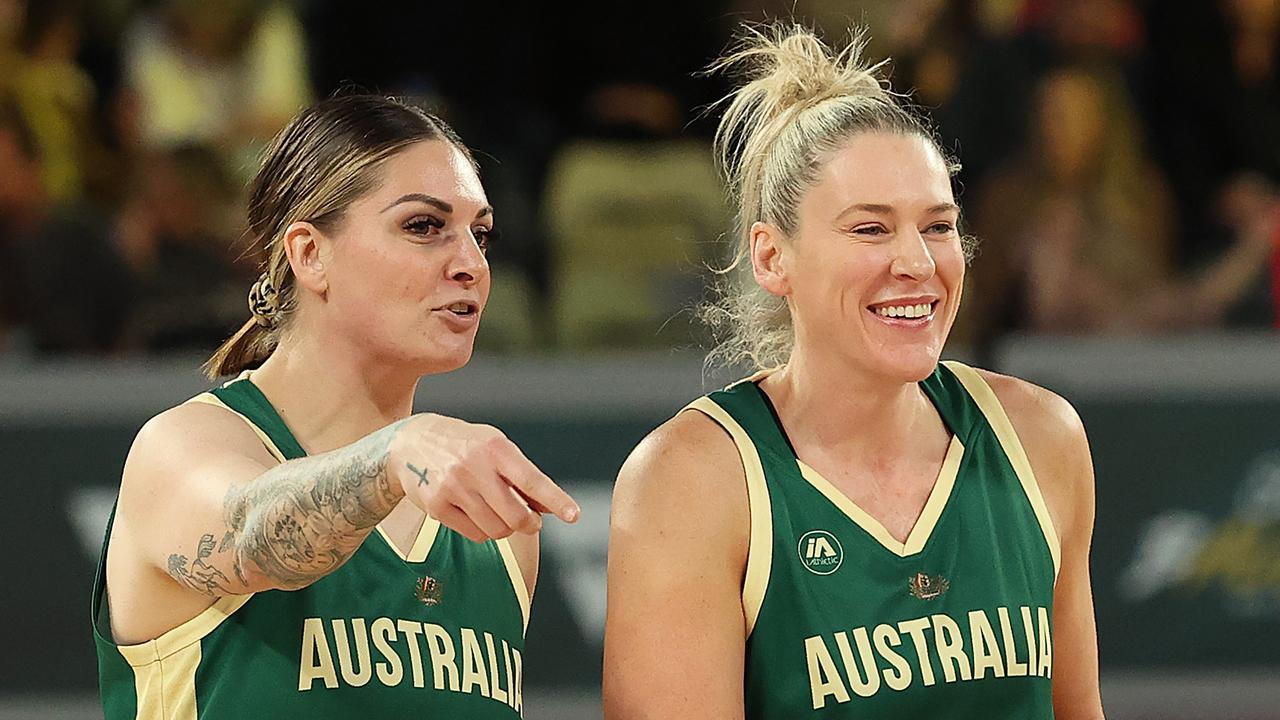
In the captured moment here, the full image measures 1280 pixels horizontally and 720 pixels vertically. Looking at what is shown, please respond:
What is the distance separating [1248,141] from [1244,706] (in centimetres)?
211

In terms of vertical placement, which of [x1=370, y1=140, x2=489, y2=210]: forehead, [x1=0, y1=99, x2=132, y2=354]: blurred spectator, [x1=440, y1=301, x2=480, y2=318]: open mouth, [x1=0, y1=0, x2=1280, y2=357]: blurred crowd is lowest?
[x1=440, y1=301, x2=480, y2=318]: open mouth

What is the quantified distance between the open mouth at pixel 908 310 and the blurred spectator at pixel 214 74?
3.98m

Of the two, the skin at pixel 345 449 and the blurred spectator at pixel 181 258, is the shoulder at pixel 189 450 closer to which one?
the skin at pixel 345 449

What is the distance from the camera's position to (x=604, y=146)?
20.7 ft

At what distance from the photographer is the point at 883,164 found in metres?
2.77

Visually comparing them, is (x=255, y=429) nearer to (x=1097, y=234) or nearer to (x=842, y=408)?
(x=842, y=408)

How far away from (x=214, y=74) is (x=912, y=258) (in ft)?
13.9

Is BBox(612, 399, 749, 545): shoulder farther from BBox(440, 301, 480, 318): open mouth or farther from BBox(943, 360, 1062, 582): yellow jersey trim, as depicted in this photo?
BBox(943, 360, 1062, 582): yellow jersey trim

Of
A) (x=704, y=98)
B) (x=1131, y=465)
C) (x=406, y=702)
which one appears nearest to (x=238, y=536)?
(x=406, y=702)

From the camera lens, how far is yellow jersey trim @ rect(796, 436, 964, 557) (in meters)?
2.79

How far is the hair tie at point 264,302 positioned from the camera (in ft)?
9.35

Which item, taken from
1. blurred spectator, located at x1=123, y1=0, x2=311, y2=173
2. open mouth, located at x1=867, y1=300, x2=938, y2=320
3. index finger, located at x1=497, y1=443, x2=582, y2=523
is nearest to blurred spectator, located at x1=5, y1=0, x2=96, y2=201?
blurred spectator, located at x1=123, y1=0, x2=311, y2=173

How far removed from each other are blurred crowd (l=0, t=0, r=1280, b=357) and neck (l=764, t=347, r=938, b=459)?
279cm

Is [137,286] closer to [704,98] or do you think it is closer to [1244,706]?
[704,98]
